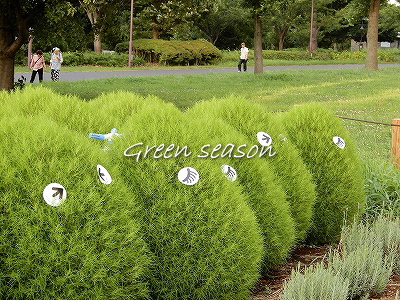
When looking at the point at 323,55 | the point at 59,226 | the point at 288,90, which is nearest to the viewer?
the point at 59,226

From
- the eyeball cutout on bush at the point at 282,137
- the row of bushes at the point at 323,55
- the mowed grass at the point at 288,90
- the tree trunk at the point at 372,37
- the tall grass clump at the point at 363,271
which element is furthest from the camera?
the row of bushes at the point at 323,55

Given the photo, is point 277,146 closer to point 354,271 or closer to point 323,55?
point 354,271

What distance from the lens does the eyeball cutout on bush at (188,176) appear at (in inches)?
114

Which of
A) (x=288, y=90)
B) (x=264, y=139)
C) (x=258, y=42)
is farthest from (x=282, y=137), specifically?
(x=258, y=42)

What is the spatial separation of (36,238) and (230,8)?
4518 centimetres

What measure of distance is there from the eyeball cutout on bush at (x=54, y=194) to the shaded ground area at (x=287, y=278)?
1.42m

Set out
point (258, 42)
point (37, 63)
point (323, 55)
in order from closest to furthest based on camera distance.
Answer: point (37, 63) < point (258, 42) < point (323, 55)

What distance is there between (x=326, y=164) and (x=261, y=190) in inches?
39.0

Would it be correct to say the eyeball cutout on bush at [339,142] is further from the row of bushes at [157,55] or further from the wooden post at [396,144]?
the row of bushes at [157,55]

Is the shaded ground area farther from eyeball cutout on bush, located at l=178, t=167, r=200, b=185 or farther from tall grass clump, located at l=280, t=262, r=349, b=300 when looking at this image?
eyeball cutout on bush, located at l=178, t=167, r=200, b=185

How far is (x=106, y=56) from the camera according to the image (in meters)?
32.5

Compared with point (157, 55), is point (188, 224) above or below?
below

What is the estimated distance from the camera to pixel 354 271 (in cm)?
330

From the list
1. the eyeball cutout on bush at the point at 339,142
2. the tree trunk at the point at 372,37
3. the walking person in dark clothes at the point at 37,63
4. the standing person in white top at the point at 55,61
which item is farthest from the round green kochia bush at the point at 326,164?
the tree trunk at the point at 372,37
